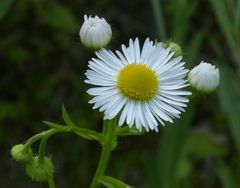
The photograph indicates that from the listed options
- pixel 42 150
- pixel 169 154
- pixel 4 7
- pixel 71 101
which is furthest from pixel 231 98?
pixel 42 150

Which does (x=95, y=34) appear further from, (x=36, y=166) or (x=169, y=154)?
(x=169, y=154)

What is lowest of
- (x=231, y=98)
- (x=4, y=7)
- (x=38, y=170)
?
(x=38, y=170)

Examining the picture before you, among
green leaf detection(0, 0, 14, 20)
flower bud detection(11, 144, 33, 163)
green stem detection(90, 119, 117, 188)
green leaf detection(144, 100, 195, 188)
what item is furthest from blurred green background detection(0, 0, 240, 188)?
flower bud detection(11, 144, 33, 163)

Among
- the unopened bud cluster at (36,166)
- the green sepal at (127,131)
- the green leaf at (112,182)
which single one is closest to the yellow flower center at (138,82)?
the green sepal at (127,131)

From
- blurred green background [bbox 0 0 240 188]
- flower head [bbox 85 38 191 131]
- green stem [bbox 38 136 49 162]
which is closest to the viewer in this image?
flower head [bbox 85 38 191 131]

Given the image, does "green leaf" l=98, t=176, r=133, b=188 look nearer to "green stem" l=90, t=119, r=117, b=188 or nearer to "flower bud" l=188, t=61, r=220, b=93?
"green stem" l=90, t=119, r=117, b=188

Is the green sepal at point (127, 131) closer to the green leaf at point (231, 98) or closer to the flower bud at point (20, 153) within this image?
the flower bud at point (20, 153)

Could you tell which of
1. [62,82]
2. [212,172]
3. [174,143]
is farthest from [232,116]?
[62,82]
